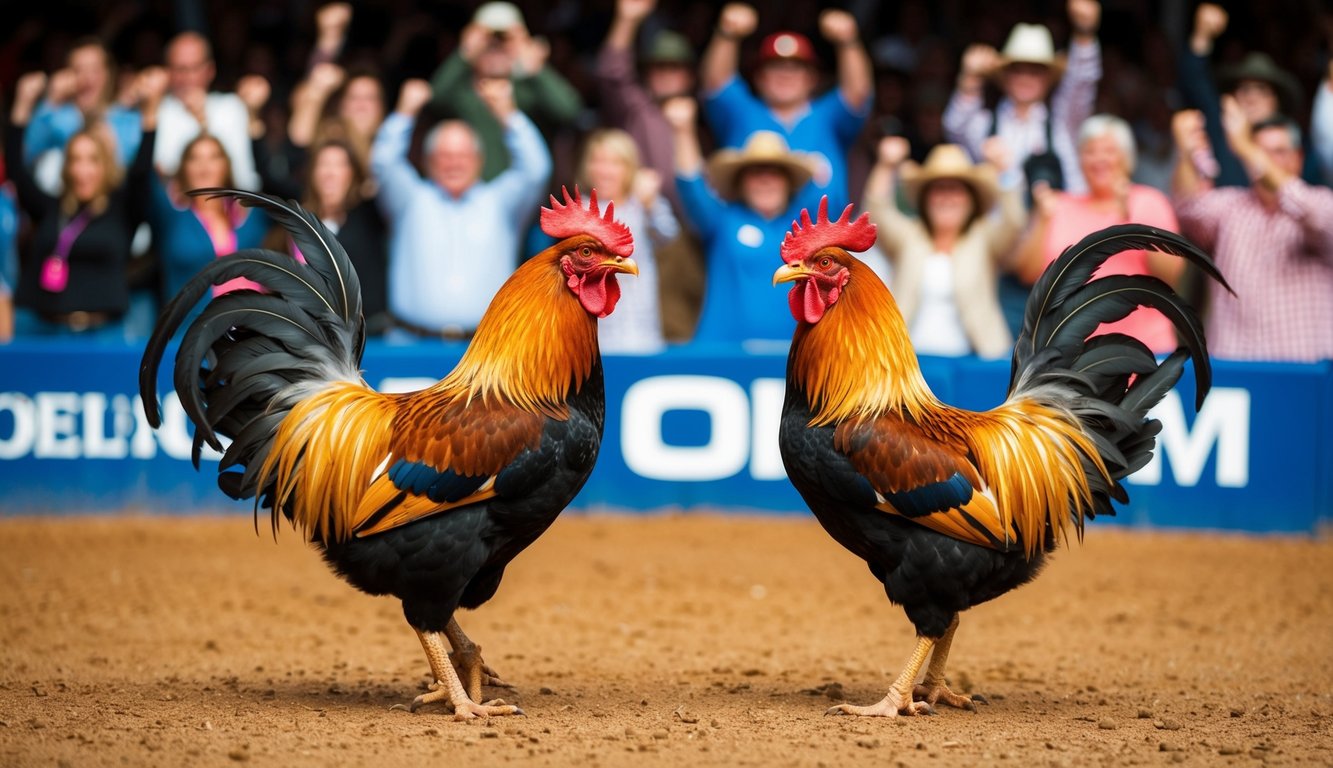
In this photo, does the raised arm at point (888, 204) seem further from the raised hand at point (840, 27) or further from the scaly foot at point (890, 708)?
the scaly foot at point (890, 708)

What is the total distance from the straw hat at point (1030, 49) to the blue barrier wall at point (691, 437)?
85.9 inches

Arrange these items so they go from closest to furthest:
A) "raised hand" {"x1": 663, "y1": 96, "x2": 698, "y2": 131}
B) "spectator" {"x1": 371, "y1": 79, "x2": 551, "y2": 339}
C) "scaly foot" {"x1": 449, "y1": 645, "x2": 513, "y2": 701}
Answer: "scaly foot" {"x1": 449, "y1": 645, "x2": 513, "y2": 701}
"spectator" {"x1": 371, "y1": 79, "x2": 551, "y2": 339}
"raised hand" {"x1": 663, "y1": 96, "x2": 698, "y2": 131}

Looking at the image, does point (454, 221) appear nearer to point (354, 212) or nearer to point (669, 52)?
point (354, 212)

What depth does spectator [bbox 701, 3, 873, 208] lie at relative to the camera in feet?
35.6

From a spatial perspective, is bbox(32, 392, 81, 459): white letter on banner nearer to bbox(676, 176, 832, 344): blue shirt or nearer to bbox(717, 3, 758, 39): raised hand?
bbox(676, 176, 832, 344): blue shirt

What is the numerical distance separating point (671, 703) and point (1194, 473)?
4901 mm

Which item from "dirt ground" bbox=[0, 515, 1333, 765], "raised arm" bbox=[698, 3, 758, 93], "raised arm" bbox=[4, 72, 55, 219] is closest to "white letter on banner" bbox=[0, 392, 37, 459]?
"dirt ground" bbox=[0, 515, 1333, 765]

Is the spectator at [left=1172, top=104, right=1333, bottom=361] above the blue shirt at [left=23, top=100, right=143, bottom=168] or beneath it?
beneath

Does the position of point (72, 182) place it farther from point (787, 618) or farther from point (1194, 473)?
point (1194, 473)

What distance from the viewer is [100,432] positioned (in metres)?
10.1

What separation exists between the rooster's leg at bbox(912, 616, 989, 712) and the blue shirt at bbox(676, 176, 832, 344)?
4.28m

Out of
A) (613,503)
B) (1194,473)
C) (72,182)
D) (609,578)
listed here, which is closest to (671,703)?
(609,578)

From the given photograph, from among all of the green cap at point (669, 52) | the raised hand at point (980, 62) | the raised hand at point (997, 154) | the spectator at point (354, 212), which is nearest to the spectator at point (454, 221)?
the spectator at point (354, 212)

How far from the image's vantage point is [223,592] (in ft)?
27.8
